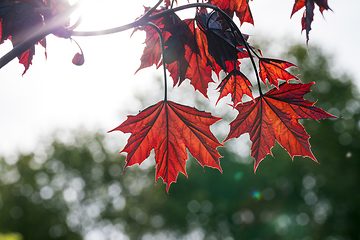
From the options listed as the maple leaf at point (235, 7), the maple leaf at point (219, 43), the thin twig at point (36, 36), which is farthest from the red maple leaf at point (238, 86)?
the thin twig at point (36, 36)

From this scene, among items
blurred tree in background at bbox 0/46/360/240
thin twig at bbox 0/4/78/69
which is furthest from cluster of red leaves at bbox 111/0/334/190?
blurred tree in background at bbox 0/46/360/240

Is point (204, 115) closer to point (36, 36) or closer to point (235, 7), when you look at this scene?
point (235, 7)

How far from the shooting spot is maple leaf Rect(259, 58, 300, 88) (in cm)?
106

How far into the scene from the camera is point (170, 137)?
1.15 meters

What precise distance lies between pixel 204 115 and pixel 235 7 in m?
0.46

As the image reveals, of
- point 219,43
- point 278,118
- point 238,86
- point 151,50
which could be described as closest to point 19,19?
point 151,50

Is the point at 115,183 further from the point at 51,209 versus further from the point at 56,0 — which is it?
the point at 56,0

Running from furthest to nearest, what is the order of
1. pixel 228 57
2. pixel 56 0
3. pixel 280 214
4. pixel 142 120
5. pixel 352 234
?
pixel 280 214 < pixel 352 234 < pixel 142 120 < pixel 228 57 < pixel 56 0

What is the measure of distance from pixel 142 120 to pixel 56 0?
1.82 feet

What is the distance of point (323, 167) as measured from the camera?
1463cm

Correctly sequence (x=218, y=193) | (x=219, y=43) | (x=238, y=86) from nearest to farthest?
(x=219, y=43), (x=238, y=86), (x=218, y=193)

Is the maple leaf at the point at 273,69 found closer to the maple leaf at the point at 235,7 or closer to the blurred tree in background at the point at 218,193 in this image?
the maple leaf at the point at 235,7

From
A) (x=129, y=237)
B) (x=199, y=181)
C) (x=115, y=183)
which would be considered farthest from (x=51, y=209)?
(x=199, y=181)

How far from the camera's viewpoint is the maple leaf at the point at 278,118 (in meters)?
1.14
